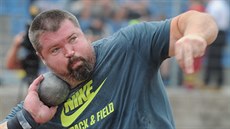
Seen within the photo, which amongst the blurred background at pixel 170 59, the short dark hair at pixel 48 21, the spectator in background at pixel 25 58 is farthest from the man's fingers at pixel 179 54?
the blurred background at pixel 170 59

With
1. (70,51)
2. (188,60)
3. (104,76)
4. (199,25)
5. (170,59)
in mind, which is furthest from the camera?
(170,59)

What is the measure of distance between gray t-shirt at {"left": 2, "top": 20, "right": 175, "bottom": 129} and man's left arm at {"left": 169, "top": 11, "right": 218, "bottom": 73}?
0.09m

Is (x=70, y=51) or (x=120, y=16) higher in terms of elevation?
(x=70, y=51)

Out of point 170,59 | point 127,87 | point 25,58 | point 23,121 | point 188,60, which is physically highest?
point 188,60

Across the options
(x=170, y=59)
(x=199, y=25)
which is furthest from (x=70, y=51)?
(x=170, y=59)

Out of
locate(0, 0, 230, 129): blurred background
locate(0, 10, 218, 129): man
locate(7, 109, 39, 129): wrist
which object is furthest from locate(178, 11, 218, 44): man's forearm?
locate(0, 0, 230, 129): blurred background

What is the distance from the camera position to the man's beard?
4070mm

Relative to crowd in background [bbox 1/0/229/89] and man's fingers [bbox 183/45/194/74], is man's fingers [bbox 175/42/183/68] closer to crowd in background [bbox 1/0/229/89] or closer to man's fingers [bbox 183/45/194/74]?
man's fingers [bbox 183/45/194/74]

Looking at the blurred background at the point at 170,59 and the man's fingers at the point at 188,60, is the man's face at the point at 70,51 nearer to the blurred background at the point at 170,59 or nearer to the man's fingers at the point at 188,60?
the man's fingers at the point at 188,60

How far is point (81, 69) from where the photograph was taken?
4.09 meters

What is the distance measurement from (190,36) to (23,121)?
4.59 ft

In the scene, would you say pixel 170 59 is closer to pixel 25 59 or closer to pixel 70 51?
pixel 25 59

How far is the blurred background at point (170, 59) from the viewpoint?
34.7ft

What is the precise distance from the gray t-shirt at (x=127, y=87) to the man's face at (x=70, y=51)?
0.11 meters
